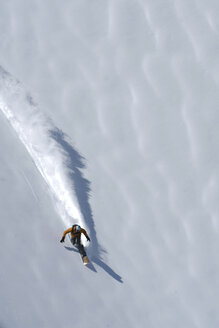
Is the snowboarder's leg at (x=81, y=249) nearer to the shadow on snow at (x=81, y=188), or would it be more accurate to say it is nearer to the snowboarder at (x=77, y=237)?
the snowboarder at (x=77, y=237)

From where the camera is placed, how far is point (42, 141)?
6074mm

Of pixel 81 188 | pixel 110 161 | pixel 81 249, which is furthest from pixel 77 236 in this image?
pixel 110 161

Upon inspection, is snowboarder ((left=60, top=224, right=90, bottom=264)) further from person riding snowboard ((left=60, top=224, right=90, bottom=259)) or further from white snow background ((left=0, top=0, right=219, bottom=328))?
white snow background ((left=0, top=0, right=219, bottom=328))

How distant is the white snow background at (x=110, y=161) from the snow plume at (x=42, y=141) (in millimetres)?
15

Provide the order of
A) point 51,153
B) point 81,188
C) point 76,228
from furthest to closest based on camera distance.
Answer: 1. point 51,153
2. point 81,188
3. point 76,228

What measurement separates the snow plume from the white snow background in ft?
0.05

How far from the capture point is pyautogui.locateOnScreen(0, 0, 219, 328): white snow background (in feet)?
17.6

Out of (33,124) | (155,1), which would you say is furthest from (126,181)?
(155,1)

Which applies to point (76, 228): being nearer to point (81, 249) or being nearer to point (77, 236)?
point (77, 236)

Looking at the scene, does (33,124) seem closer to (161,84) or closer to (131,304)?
(161,84)

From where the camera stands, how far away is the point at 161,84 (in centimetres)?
648

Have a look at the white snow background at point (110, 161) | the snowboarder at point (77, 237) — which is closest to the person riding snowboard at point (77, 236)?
the snowboarder at point (77, 237)

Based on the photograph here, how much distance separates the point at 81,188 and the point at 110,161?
0.55m

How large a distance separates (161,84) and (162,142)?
842 mm
